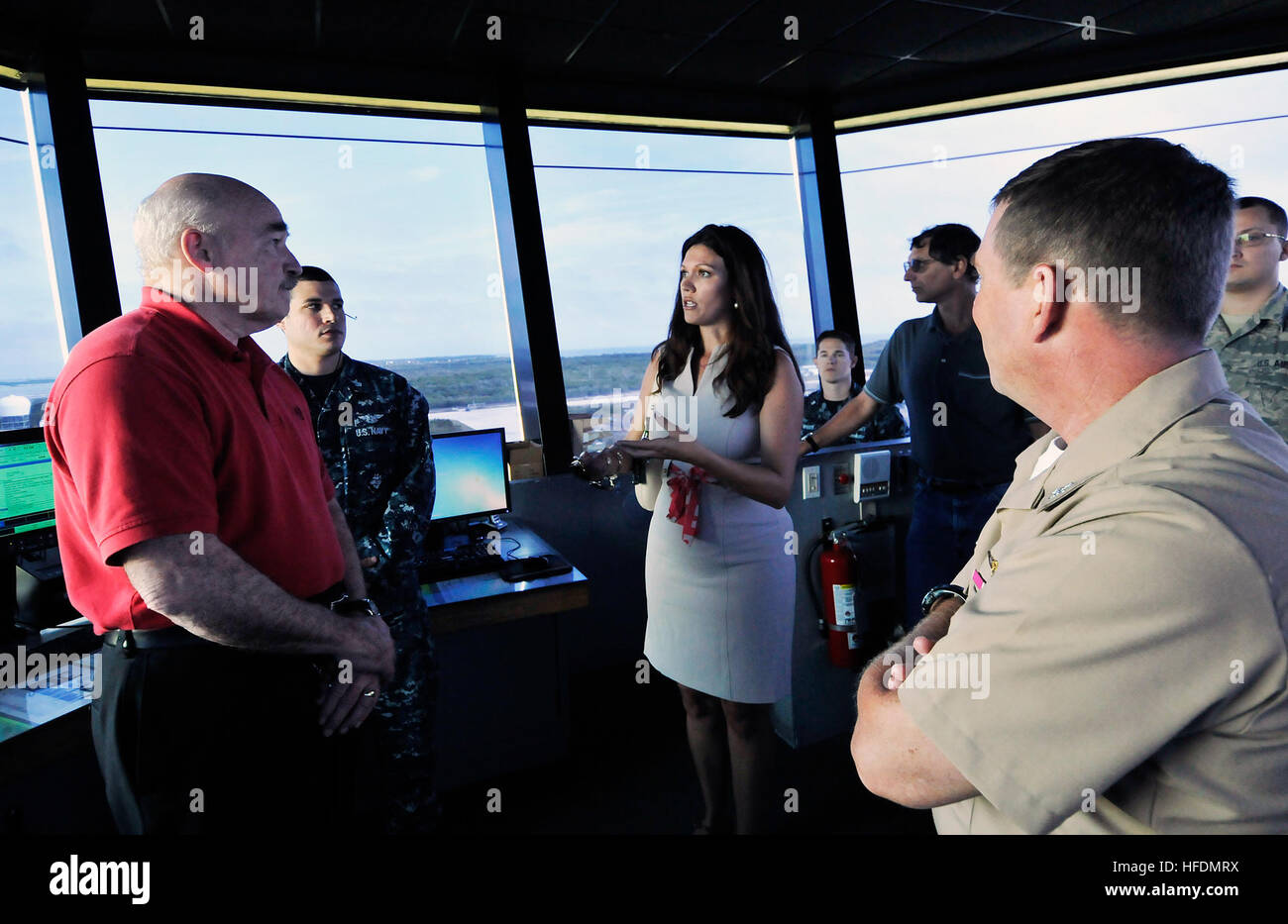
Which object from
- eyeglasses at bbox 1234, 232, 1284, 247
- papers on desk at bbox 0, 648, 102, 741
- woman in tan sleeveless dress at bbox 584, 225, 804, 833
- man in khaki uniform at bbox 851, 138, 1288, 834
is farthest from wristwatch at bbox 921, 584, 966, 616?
eyeglasses at bbox 1234, 232, 1284, 247

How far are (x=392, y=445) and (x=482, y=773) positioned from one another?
134cm

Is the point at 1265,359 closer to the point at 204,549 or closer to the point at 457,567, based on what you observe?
the point at 457,567

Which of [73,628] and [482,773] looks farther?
[482,773]

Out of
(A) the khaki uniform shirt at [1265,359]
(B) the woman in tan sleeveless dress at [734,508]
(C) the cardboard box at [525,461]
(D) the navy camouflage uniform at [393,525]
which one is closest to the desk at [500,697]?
(D) the navy camouflage uniform at [393,525]

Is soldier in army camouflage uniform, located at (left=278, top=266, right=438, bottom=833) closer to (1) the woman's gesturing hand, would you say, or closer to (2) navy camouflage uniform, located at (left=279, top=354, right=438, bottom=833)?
(2) navy camouflage uniform, located at (left=279, top=354, right=438, bottom=833)

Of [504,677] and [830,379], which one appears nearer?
[504,677]

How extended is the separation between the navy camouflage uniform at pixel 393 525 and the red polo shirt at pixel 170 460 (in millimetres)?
844

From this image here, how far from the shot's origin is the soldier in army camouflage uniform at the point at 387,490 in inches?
89.2

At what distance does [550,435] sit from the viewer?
373cm

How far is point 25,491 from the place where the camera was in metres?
2.03

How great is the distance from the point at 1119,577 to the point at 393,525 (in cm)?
208

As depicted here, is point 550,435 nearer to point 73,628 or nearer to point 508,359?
point 508,359

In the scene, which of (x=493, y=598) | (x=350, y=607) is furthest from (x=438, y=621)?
(x=350, y=607)
